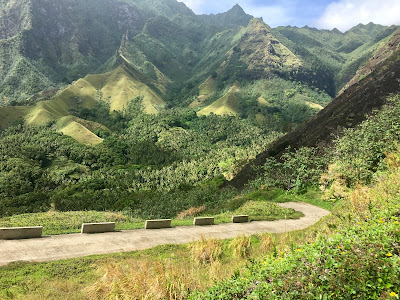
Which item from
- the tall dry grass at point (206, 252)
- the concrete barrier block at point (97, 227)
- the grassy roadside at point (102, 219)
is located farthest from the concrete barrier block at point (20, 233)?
the tall dry grass at point (206, 252)

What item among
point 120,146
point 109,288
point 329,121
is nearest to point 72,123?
point 120,146

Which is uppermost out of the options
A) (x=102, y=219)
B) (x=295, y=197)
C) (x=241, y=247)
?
(x=295, y=197)

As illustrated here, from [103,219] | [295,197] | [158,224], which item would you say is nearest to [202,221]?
[158,224]

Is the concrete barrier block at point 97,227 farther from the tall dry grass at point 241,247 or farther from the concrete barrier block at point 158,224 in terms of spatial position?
the tall dry grass at point 241,247

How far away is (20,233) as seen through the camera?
46.3ft

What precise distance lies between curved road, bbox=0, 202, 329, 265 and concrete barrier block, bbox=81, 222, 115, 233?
0.48 metres

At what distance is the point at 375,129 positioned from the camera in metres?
31.9

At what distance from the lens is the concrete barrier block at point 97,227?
15.9 metres

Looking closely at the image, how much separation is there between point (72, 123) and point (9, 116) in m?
39.1

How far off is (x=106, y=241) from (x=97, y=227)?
6.35 ft

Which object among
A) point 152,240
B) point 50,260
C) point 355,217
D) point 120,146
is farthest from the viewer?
point 120,146

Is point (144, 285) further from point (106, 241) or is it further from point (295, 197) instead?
point (295, 197)

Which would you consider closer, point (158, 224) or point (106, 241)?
point (106, 241)

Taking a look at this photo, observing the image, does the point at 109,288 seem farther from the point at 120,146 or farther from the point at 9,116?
the point at 9,116
